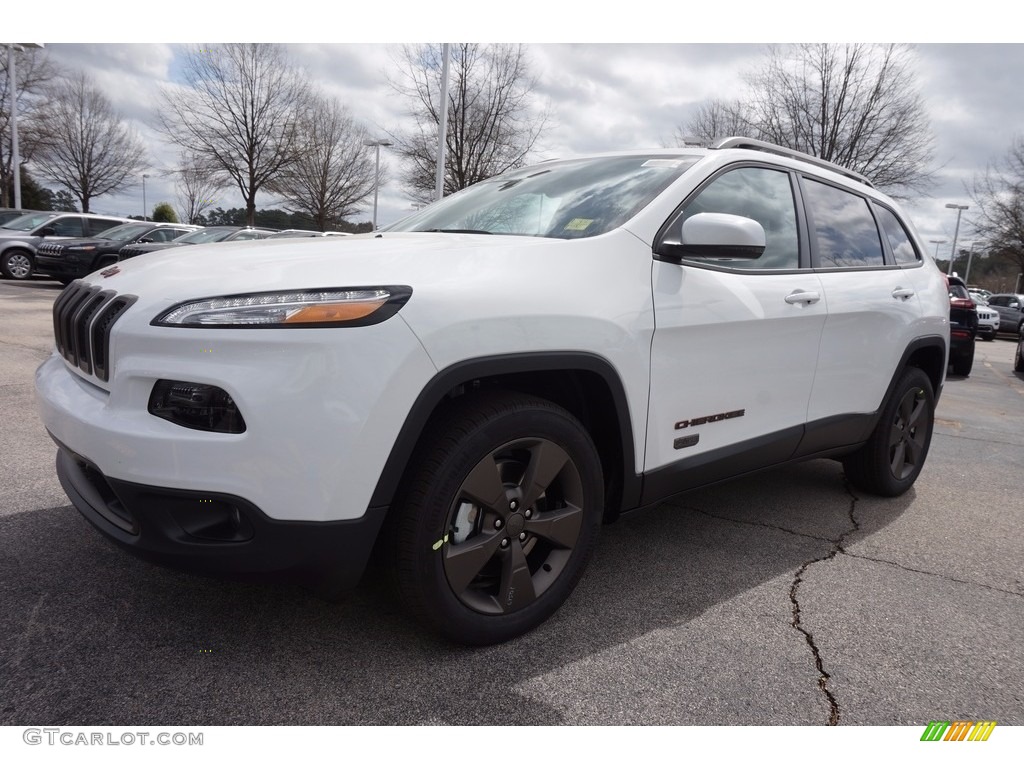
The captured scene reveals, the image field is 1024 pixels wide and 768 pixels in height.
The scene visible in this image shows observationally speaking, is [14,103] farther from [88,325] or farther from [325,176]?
[88,325]

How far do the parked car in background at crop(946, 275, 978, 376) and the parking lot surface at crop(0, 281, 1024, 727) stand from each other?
7.66m

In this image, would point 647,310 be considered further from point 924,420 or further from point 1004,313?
point 1004,313

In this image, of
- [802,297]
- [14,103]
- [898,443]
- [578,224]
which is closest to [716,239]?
[578,224]

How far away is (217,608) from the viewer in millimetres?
2410

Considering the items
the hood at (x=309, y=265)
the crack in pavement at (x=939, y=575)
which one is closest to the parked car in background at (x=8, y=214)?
the hood at (x=309, y=265)

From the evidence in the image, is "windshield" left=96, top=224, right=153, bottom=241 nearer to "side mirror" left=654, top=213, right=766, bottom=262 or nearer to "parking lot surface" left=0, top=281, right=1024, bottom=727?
"parking lot surface" left=0, top=281, right=1024, bottom=727

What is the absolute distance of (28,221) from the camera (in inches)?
638

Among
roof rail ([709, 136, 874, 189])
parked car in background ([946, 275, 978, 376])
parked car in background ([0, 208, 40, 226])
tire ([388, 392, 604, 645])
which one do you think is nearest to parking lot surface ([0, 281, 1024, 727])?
tire ([388, 392, 604, 645])

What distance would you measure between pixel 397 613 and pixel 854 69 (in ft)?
78.2

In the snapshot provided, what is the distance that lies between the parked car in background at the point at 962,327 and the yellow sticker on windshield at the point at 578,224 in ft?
29.4

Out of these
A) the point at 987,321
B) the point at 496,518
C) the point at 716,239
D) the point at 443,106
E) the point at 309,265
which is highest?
the point at 443,106

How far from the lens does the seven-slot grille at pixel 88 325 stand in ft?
6.73

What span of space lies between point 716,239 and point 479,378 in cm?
95

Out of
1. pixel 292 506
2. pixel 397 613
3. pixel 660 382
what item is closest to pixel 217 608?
pixel 397 613
